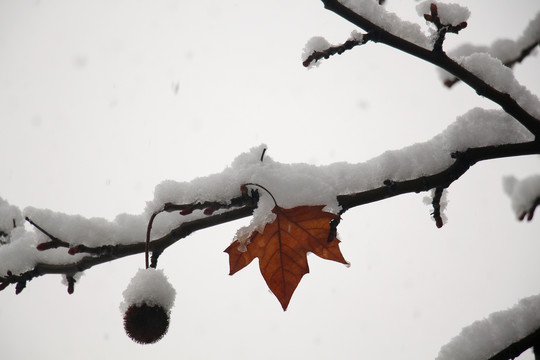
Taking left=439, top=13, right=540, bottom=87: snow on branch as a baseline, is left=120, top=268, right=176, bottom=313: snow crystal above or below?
below

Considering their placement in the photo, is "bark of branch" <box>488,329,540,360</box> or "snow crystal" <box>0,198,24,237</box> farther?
"snow crystal" <box>0,198,24,237</box>

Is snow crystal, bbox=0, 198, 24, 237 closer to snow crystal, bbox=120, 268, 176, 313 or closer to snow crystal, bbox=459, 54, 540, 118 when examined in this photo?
snow crystal, bbox=120, 268, 176, 313

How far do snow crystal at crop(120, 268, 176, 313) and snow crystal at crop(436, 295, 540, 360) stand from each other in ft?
3.07

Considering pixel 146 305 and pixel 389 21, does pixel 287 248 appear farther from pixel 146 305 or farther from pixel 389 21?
pixel 389 21

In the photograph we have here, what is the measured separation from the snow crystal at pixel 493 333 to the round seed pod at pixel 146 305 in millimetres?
929

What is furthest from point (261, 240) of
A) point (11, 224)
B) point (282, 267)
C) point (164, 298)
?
point (11, 224)

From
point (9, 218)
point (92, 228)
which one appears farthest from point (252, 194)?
point (9, 218)

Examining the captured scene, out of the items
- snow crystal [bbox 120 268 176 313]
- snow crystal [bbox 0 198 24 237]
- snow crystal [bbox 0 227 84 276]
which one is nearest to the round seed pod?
snow crystal [bbox 120 268 176 313]

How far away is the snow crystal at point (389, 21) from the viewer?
120 centimetres

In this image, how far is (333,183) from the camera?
1283 mm

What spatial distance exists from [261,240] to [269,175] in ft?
0.74

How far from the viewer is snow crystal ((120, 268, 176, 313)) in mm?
1149

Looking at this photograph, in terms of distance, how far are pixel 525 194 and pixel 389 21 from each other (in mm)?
1187

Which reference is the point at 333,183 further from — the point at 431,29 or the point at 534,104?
the point at 534,104
